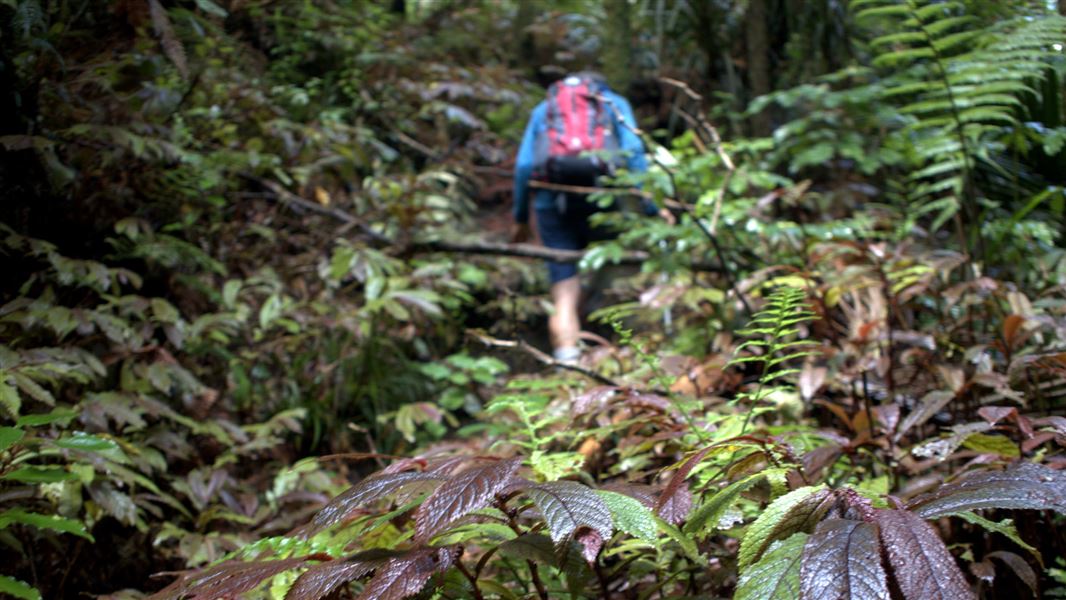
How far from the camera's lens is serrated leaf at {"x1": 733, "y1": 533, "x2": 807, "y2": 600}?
0.74 metres

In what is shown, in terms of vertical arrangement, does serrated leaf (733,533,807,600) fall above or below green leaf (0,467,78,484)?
above

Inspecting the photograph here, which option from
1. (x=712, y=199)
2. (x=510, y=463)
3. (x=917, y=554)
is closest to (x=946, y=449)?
(x=917, y=554)

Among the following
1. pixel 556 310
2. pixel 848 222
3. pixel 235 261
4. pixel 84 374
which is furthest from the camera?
pixel 556 310

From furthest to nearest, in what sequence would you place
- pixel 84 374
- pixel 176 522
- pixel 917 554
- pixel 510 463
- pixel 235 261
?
pixel 235 261 → pixel 176 522 → pixel 84 374 → pixel 510 463 → pixel 917 554

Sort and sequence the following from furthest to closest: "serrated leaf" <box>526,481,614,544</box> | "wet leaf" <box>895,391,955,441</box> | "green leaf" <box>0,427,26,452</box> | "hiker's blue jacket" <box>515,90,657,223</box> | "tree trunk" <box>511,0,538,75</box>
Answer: "tree trunk" <box>511,0,538,75</box> < "hiker's blue jacket" <box>515,90,657,223</box> < "wet leaf" <box>895,391,955,441</box> < "green leaf" <box>0,427,26,452</box> < "serrated leaf" <box>526,481,614,544</box>

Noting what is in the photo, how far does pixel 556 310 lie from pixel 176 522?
2.78 meters

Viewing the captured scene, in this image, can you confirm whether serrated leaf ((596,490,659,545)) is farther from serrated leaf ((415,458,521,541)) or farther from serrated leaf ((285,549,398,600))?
serrated leaf ((285,549,398,600))

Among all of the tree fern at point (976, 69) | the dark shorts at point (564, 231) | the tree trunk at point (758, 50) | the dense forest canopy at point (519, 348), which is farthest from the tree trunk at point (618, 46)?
the tree fern at point (976, 69)

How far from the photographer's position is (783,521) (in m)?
0.87

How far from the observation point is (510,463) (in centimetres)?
93

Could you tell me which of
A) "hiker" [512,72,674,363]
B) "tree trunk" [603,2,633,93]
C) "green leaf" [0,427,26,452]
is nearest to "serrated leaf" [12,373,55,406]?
"green leaf" [0,427,26,452]

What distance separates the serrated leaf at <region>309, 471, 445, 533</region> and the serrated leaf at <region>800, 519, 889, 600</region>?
19.4 inches

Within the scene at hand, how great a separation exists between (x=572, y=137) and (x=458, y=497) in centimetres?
367

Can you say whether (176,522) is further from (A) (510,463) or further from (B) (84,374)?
(A) (510,463)
